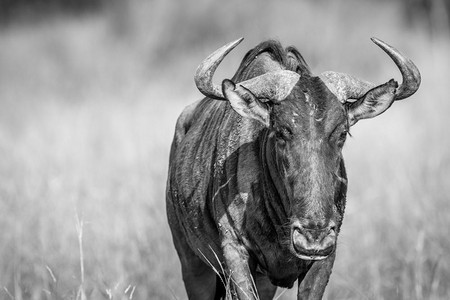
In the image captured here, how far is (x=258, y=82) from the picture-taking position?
588 cm

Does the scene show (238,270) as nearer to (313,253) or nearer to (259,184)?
(259,184)

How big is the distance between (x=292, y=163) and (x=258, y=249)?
823mm

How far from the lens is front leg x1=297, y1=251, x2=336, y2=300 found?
237 inches

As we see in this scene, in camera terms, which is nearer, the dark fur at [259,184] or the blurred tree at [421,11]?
the dark fur at [259,184]

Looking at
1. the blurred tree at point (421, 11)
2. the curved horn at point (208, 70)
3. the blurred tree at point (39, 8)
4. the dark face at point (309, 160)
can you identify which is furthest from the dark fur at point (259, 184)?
the blurred tree at point (39, 8)

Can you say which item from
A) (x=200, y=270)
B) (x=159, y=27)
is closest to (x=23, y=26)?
(x=159, y=27)

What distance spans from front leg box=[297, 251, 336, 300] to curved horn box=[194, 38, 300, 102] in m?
1.12

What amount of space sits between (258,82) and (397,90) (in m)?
0.86

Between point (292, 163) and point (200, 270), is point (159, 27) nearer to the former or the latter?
point (200, 270)

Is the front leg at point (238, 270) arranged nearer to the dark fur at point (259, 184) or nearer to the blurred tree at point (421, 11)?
the dark fur at point (259, 184)

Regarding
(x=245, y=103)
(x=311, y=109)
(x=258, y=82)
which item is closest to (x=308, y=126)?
(x=311, y=109)

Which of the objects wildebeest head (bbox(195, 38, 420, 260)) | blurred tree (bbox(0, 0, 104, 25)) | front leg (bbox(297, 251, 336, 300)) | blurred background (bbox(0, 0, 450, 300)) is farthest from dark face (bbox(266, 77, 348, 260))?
blurred tree (bbox(0, 0, 104, 25))

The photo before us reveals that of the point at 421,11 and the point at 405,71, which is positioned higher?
the point at 405,71

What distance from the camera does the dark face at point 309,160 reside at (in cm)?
528
